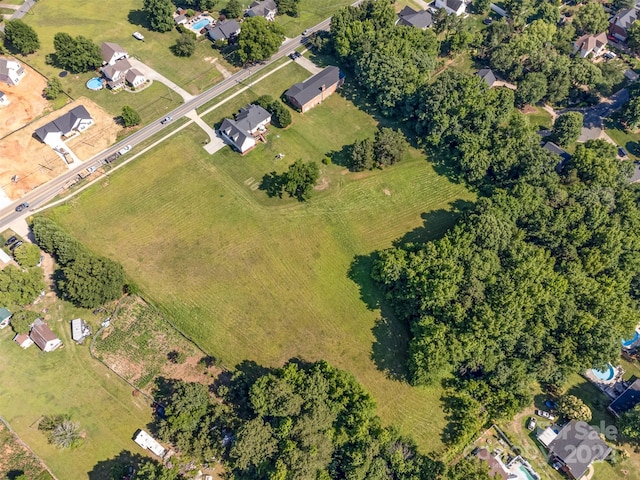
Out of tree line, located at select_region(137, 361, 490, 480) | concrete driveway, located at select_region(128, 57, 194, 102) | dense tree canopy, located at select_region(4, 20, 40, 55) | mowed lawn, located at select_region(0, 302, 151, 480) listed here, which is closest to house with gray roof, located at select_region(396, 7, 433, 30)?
concrete driveway, located at select_region(128, 57, 194, 102)

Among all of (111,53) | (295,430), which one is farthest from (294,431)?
(111,53)

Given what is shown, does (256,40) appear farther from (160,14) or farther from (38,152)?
(38,152)

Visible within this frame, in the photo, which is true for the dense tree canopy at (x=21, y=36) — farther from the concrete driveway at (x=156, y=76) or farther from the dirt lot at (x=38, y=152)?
the concrete driveway at (x=156, y=76)

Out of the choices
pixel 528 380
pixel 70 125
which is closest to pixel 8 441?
pixel 70 125

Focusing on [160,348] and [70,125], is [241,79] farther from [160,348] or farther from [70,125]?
[160,348]

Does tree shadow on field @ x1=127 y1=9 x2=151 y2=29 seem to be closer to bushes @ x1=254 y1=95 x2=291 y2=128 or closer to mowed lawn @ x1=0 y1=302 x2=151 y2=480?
bushes @ x1=254 y1=95 x2=291 y2=128

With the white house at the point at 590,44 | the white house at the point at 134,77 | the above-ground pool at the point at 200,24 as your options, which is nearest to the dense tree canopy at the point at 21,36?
the white house at the point at 134,77
